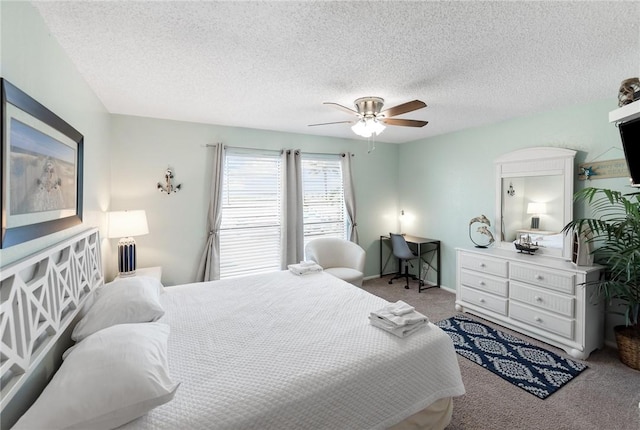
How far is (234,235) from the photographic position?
397 cm

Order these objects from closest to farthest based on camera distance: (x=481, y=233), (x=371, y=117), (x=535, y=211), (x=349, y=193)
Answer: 1. (x=371, y=117)
2. (x=535, y=211)
3. (x=481, y=233)
4. (x=349, y=193)

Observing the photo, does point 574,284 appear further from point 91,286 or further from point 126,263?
point 126,263

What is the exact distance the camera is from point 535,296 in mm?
2943

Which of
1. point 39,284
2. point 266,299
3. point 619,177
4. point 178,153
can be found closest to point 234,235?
point 178,153

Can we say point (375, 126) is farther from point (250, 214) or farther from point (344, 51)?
point (250, 214)

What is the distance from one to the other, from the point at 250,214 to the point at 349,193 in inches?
68.3

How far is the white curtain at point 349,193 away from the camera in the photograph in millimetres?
4742

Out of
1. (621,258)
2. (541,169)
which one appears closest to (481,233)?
(541,169)

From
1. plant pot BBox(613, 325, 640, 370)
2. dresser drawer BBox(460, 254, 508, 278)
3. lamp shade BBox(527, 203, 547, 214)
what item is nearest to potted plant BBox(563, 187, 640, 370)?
plant pot BBox(613, 325, 640, 370)

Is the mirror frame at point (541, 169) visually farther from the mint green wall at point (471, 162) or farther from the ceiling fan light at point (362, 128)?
the ceiling fan light at point (362, 128)

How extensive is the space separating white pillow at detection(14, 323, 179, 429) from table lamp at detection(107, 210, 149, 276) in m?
1.85

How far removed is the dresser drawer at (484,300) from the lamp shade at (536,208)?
1160 mm

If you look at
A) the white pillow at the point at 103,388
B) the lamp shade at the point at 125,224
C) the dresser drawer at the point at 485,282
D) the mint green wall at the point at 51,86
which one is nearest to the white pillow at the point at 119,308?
the white pillow at the point at 103,388

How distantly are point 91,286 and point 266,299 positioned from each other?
134cm
